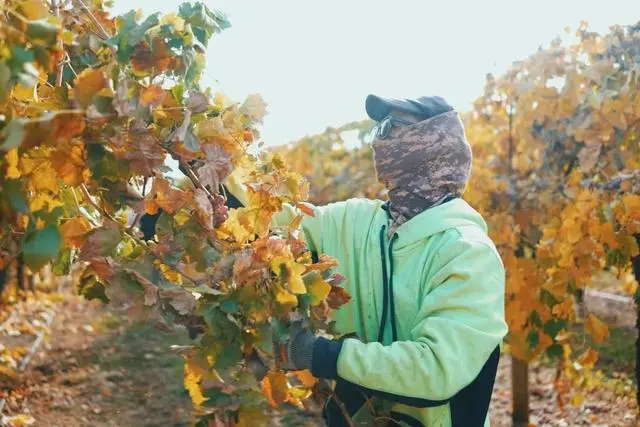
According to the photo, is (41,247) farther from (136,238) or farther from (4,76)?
(136,238)

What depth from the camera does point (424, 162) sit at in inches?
73.9

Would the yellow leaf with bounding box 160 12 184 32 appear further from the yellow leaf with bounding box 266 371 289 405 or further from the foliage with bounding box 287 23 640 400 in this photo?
the foliage with bounding box 287 23 640 400

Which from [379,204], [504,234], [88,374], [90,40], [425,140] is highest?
[90,40]

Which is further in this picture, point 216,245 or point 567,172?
point 567,172

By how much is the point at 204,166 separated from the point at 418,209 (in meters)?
0.63

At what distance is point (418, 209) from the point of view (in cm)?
190

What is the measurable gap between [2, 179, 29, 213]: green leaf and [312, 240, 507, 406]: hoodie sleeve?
0.69 meters

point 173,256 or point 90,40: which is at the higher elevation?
point 90,40

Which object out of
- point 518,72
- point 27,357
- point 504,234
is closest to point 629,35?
point 518,72

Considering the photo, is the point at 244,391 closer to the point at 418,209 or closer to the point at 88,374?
the point at 418,209

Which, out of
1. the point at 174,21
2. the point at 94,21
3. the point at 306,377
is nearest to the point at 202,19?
the point at 174,21

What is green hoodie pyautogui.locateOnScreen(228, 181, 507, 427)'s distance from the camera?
1.59 m

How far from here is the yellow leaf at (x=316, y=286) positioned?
1.49m

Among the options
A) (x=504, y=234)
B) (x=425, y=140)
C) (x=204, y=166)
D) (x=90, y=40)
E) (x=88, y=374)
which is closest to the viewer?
(x=204, y=166)
